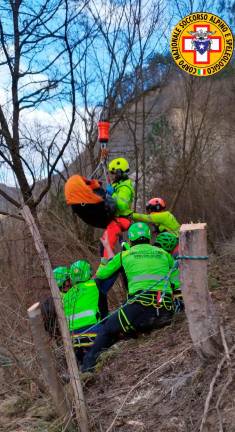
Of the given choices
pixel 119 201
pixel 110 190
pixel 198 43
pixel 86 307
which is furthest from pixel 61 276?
pixel 198 43

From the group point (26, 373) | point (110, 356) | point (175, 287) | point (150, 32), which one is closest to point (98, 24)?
point (150, 32)

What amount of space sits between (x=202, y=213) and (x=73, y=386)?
35.0 ft

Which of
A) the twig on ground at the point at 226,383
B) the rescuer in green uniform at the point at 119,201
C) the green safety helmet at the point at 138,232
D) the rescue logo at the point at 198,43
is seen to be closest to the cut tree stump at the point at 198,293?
the twig on ground at the point at 226,383

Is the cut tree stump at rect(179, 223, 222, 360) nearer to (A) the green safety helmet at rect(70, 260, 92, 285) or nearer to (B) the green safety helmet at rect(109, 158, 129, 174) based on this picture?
(A) the green safety helmet at rect(70, 260, 92, 285)

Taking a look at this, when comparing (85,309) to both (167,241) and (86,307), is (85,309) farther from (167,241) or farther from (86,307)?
(167,241)

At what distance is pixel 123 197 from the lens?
7.00m

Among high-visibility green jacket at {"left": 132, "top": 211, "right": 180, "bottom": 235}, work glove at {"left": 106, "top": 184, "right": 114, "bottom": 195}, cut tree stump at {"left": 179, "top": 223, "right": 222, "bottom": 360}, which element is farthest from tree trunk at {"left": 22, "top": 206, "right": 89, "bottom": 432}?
high-visibility green jacket at {"left": 132, "top": 211, "right": 180, "bottom": 235}

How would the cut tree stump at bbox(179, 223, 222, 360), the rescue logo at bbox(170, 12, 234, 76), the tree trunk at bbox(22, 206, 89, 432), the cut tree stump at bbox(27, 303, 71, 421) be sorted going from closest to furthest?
the cut tree stump at bbox(179, 223, 222, 360) < the tree trunk at bbox(22, 206, 89, 432) < the cut tree stump at bbox(27, 303, 71, 421) < the rescue logo at bbox(170, 12, 234, 76)

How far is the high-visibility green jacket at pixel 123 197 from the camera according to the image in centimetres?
695

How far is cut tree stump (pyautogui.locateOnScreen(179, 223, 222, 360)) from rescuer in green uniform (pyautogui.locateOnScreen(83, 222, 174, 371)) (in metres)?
1.72

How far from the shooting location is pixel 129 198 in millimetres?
7062

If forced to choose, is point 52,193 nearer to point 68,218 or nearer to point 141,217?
point 68,218

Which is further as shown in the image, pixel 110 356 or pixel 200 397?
pixel 110 356

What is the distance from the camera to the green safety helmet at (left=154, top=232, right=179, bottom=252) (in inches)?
275
